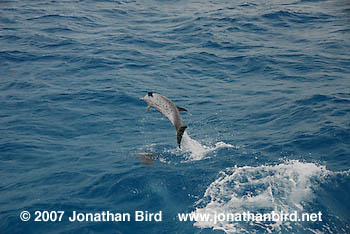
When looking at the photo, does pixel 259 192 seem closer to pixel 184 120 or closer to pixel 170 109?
pixel 170 109

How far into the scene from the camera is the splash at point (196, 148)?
15056 millimetres

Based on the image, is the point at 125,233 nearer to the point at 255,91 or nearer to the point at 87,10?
the point at 255,91

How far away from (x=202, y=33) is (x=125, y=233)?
65.8ft

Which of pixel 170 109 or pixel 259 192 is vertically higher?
pixel 170 109

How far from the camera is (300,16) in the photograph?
3141 centimetres

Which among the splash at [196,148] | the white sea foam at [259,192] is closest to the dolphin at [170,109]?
the white sea foam at [259,192]

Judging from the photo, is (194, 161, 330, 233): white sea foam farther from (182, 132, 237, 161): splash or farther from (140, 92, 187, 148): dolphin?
(140, 92, 187, 148): dolphin

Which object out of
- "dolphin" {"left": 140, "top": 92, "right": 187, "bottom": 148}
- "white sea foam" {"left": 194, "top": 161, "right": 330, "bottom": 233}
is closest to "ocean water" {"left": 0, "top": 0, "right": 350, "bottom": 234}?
"white sea foam" {"left": 194, "top": 161, "right": 330, "bottom": 233}

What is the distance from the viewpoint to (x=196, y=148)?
15641 millimetres

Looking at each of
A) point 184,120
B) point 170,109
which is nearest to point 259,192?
point 170,109

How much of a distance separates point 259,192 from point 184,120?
6111mm

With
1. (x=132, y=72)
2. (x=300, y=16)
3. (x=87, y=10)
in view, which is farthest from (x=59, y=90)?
(x=300, y=16)

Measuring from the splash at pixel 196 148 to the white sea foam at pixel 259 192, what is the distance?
1493mm

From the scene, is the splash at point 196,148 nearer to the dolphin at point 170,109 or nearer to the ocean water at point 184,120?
the ocean water at point 184,120
